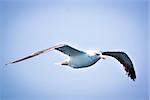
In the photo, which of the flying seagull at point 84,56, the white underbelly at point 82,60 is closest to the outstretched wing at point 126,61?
the flying seagull at point 84,56

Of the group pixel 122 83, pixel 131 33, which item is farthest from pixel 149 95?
pixel 131 33

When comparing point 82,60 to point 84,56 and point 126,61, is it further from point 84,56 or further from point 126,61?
point 126,61

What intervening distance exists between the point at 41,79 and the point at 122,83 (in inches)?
26.9

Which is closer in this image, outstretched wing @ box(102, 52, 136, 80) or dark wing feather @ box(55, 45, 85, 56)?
dark wing feather @ box(55, 45, 85, 56)

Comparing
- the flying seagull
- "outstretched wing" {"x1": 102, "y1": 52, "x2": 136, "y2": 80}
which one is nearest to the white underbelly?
the flying seagull

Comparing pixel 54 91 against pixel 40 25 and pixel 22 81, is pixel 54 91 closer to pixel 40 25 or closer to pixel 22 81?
pixel 22 81

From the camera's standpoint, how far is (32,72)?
296cm

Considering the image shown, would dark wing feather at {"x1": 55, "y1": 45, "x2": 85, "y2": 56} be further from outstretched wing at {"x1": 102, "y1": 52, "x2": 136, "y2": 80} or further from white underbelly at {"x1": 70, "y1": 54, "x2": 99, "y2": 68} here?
outstretched wing at {"x1": 102, "y1": 52, "x2": 136, "y2": 80}

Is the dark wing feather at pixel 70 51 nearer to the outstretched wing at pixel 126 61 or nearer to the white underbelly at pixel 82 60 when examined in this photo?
the white underbelly at pixel 82 60

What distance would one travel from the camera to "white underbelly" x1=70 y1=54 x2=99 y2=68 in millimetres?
2436

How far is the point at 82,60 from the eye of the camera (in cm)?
246

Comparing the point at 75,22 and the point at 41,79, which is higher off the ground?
the point at 75,22

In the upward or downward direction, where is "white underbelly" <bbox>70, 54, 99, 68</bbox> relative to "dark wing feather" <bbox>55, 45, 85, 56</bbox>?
downward

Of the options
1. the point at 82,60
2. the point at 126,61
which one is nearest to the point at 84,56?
the point at 82,60
